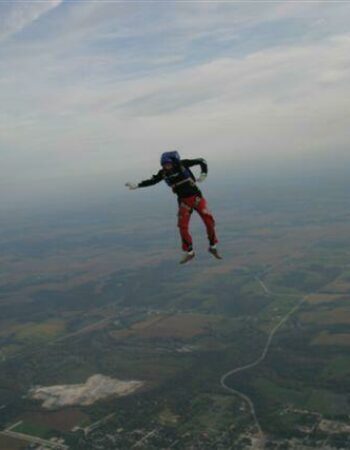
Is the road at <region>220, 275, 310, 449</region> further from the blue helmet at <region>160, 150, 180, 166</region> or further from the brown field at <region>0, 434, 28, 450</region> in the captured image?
the blue helmet at <region>160, 150, 180, 166</region>

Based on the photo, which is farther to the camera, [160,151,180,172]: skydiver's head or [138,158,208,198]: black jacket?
[138,158,208,198]: black jacket

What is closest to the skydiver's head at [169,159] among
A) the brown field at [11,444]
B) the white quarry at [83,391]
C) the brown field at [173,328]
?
the brown field at [11,444]

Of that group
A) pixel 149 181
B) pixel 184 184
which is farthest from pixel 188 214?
pixel 149 181

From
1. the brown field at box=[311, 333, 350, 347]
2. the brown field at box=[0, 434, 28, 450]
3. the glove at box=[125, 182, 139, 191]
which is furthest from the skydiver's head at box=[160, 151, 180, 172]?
the brown field at box=[311, 333, 350, 347]

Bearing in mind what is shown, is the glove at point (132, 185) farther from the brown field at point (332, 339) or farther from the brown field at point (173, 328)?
the brown field at point (173, 328)

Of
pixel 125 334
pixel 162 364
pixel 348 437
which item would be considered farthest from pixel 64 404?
pixel 348 437

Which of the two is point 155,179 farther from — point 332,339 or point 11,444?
point 332,339
